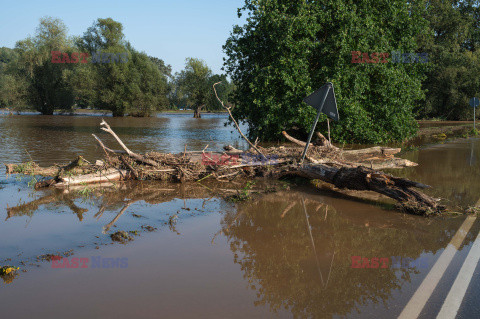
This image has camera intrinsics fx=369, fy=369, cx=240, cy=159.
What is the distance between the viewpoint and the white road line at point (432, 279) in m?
3.83

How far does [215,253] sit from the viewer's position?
5461mm

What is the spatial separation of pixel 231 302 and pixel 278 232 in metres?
2.52

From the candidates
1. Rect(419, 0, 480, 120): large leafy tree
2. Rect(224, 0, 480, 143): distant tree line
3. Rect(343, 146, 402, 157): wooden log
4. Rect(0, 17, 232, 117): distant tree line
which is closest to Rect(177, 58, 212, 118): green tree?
Rect(0, 17, 232, 117): distant tree line

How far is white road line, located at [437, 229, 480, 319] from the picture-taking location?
12.4 ft

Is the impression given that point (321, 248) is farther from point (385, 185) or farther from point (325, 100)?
point (325, 100)

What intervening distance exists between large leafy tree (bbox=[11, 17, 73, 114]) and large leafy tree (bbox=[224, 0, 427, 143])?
4690 centimetres

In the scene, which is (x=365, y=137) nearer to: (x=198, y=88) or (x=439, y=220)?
(x=439, y=220)

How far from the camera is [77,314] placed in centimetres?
377

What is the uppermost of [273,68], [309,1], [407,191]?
[309,1]

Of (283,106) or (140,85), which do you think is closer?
(283,106)

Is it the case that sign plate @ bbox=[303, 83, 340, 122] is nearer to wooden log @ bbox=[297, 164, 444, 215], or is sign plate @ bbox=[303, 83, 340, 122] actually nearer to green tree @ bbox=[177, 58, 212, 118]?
wooden log @ bbox=[297, 164, 444, 215]

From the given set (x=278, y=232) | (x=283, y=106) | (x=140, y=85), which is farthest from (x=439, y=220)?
(x=140, y=85)

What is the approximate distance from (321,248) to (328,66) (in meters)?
14.0
